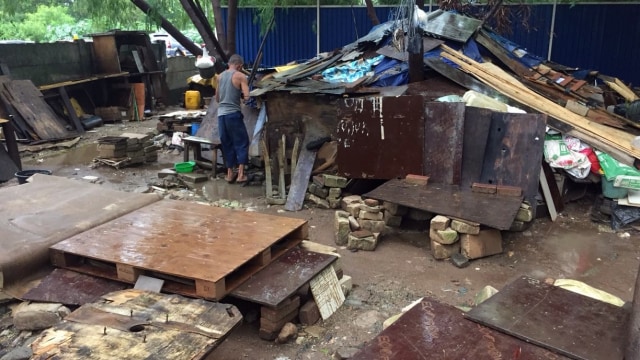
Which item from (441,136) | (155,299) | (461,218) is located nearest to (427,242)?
(461,218)

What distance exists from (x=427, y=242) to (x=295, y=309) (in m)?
2.21

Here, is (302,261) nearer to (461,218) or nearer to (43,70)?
(461,218)

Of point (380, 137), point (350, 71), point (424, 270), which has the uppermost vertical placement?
point (350, 71)

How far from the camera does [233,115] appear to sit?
24.1 ft

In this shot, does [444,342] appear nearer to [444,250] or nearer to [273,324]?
[273,324]

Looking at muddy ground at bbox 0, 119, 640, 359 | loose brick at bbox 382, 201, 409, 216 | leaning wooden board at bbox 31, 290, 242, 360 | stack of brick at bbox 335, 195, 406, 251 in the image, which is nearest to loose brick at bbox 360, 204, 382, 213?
stack of brick at bbox 335, 195, 406, 251

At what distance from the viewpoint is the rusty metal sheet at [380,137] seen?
6086 millimetres

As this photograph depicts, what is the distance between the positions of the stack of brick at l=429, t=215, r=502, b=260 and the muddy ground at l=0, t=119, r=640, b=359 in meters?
0.10

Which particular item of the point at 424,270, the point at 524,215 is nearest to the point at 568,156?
the point at 524,215

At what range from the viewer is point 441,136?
19.6 feet

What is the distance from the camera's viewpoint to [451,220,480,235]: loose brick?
4922mm

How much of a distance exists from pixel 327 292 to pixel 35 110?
942 centimetres

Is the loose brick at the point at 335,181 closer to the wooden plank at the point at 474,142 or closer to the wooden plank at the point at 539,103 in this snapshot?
the wooden plank at the point at 474,142

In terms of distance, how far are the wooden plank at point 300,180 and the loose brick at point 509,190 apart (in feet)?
8.18
